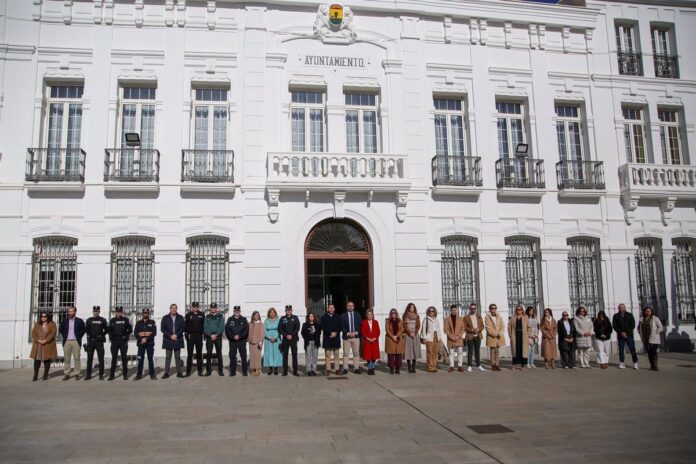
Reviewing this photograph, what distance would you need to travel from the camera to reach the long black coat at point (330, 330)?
43.5 feet

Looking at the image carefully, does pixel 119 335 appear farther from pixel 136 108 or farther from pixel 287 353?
pixel 136 108

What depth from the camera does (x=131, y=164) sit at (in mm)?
15133

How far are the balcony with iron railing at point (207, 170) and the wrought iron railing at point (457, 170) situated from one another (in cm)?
588

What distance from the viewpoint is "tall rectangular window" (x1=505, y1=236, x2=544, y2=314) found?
16.6m

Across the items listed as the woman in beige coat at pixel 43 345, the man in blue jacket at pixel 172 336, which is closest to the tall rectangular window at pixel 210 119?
the man in blue jacket at pixel 172 336

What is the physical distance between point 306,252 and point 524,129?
805 centimetres

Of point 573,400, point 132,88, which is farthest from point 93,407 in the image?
point 132,88

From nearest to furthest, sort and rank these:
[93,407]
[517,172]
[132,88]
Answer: [93,407], [132,88], [517,172]

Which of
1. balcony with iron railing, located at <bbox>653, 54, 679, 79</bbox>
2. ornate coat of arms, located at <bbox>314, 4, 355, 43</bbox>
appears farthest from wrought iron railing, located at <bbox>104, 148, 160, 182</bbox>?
balcony with iron railing, located at <bbox>653, 54, 679, 79</bbox>

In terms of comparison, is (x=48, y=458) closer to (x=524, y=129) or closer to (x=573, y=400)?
(x=573, y=400)

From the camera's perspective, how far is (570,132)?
1791cm

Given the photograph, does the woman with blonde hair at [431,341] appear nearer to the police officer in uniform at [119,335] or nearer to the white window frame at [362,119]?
the white window frame at [362,119]

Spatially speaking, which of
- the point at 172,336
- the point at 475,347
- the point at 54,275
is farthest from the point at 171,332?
the point at 475,347

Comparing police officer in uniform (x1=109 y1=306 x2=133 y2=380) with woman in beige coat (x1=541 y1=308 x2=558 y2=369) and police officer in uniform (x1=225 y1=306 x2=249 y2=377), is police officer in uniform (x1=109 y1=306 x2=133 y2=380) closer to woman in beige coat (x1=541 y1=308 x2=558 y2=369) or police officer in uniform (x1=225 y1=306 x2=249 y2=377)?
police officer in uniform (x1=225 y1=306 x2=249 y2=377)
